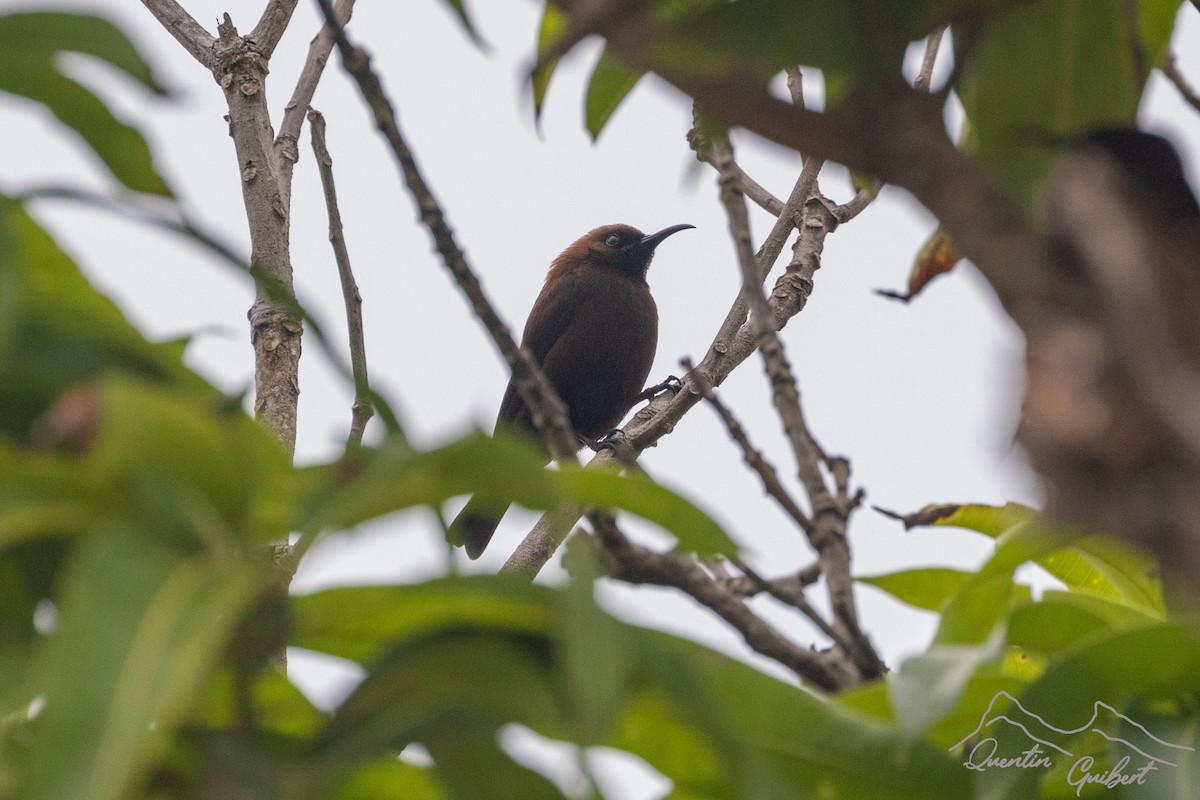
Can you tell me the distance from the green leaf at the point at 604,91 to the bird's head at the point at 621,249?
6.15m

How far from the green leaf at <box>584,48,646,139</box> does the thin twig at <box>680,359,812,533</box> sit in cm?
36

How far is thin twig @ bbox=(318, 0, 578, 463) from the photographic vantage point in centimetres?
137

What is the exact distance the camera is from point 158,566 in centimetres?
82

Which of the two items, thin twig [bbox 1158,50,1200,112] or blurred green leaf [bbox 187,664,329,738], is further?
thin twig [bbox 1158,50,1200,112]

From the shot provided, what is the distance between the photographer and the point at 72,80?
1.01 meters

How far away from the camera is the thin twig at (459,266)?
4.51 feet

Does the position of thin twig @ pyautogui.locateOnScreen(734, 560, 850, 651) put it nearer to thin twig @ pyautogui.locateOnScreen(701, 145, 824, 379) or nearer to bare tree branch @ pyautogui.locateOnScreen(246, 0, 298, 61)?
thin twig @ pyautogui.locateOnScreen(701, 145, 824, 379)

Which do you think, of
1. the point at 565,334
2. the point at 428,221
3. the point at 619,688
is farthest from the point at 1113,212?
the point at 565,334

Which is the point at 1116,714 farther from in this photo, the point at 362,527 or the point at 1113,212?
the point at 362,527

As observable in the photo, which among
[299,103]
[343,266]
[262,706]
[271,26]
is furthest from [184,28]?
[262,706]

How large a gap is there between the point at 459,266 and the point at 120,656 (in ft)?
2.61

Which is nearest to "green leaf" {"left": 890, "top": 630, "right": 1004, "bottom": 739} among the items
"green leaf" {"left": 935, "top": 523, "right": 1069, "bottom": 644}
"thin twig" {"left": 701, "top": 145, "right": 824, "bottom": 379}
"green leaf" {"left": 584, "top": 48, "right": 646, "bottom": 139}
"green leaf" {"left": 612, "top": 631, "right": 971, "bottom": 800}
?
"green leaf" {"left": 612, "top": 631, "right": 971, "bottom": 800}

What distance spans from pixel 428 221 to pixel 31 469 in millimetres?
693

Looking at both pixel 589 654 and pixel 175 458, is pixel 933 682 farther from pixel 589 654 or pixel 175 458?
pixel 175 458
